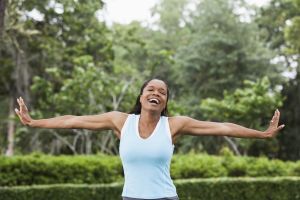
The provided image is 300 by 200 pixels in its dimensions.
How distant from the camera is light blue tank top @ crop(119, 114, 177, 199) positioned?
3.69 m

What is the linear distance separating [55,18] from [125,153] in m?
11.7

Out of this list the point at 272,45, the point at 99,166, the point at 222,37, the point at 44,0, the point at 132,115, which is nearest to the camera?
the point at 132,115

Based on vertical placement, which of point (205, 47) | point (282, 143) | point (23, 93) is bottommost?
point (282, 143)

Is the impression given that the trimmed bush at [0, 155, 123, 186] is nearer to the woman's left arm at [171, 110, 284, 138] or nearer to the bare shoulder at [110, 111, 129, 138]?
the bare shoulder at [110, 111, 129, 138]

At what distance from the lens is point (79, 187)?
1211cm

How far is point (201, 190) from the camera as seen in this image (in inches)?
527

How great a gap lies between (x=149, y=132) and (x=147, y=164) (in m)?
0.23

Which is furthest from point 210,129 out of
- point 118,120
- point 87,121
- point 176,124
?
point 87,121

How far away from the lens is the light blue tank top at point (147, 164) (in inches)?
145

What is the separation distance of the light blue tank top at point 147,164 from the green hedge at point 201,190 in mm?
8298

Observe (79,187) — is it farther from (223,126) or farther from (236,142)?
(236,142)

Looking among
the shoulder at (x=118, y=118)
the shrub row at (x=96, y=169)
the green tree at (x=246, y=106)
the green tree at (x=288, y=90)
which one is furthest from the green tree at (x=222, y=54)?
the shoulder at (x=118, y=118)

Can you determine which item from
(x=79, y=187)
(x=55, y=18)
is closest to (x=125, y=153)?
(x=79, y=187)

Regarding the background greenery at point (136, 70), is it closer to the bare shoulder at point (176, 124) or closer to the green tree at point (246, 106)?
the green tree at point (246, 106)
